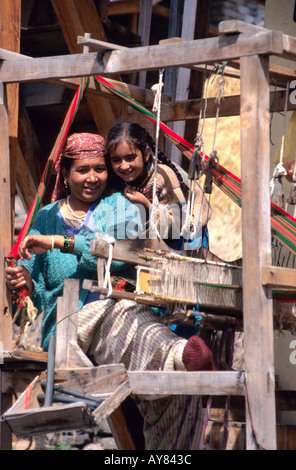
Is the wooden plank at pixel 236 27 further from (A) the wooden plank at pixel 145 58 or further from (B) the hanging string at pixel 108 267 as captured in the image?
(B) the hanging string at pixel 108 267

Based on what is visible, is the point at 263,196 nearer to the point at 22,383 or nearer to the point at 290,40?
the point at 290,40

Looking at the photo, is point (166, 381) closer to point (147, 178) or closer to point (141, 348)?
point (141, 348)

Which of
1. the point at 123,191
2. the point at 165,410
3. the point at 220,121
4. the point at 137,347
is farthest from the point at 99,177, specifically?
the point at 220,121

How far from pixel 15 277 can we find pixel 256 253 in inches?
51.6

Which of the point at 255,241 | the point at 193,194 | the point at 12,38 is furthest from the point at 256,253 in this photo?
the point at 12,38

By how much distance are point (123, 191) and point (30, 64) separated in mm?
830

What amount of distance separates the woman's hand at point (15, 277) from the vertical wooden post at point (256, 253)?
1.24 metres

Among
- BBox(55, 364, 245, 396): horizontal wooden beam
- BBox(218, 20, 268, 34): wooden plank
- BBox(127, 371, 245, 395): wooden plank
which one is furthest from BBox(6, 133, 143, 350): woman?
BBox(218, 20, 268, 34): wooden plank

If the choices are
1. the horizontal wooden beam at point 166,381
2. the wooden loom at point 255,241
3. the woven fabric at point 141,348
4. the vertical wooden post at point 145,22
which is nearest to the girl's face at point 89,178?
the woven fabric at point 141,348

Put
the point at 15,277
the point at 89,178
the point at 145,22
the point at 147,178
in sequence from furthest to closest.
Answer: the point at 145,22
the point at 147,178
the point at 89,178
the point at 15,277

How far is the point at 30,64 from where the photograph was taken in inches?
163

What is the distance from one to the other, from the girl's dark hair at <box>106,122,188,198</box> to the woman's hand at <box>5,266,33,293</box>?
2.44 ft

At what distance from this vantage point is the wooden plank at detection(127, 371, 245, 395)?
347 cm

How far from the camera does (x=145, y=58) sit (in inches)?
149
